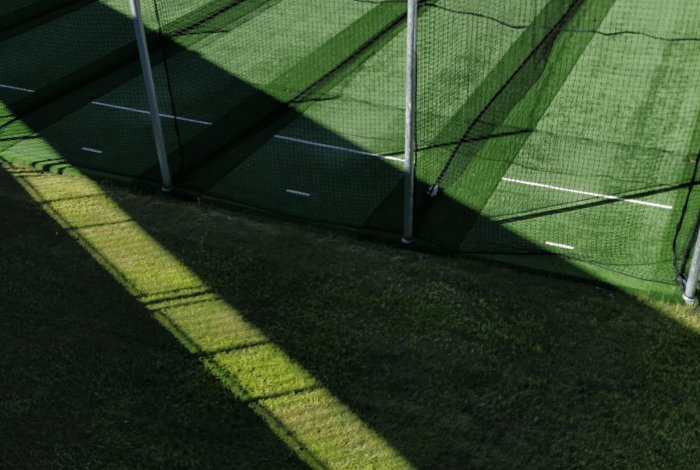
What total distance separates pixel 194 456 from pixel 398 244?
344 centimetres

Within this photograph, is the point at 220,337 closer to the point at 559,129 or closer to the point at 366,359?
the point at 366,359

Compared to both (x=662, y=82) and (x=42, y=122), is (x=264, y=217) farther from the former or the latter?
(x=662, y=82)

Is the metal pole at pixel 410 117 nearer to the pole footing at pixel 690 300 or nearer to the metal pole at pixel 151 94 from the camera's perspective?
the pole footing at pixel 690 300

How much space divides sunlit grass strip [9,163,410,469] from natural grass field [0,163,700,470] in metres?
0.02

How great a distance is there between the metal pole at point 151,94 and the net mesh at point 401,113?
12.7 inches

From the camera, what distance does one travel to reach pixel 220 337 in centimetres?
702

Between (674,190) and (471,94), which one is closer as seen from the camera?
(674,190)

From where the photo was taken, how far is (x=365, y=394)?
251 inches

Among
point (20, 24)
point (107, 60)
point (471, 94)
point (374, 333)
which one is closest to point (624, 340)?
point (374, 333)

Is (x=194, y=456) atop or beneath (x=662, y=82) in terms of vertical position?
beneath

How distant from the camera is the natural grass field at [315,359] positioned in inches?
233

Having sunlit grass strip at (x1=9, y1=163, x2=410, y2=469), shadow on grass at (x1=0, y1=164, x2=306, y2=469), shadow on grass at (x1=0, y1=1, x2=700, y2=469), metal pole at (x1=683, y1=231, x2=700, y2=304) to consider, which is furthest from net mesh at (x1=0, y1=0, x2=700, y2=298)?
shadow on grass at (x1=0, y1=164, x2=306, y2=469)

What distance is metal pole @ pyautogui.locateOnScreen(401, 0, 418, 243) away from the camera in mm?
7118

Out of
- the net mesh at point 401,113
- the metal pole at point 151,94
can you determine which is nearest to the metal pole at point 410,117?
the net mesh at point 401,113
